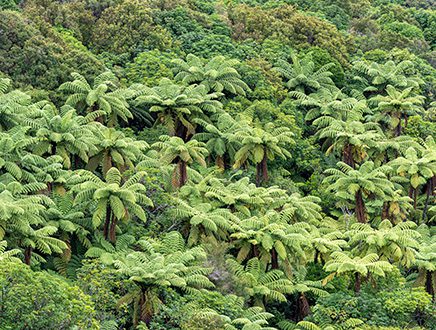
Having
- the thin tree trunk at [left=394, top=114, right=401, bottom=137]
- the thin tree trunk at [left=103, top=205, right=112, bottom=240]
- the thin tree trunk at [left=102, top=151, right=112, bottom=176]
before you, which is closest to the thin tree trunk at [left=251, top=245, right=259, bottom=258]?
the thin tree trunk at [left=103, top=205, right=112, bottom=240]

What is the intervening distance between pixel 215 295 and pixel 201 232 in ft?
11.6

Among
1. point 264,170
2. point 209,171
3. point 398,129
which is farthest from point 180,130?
point 398,129

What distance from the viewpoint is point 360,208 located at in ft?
104

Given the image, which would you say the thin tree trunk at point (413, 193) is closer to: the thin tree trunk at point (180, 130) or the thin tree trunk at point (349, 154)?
the thin tree trunk at point (349, 154)

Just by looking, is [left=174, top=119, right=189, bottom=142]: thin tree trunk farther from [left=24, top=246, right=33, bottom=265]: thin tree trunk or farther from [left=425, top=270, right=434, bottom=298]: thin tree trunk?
[left=24, top=246, right=33, bottom=265]: thin tree trunk

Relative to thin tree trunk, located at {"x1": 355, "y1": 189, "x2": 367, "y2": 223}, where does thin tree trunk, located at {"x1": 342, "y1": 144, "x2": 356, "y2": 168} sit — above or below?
above

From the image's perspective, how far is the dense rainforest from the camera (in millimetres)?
22438

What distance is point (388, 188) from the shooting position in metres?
31.7

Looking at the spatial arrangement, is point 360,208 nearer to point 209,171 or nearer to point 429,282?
point 429,282

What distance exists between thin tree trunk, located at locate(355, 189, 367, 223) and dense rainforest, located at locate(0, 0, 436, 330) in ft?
0.49

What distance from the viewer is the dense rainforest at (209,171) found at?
73.6 ft

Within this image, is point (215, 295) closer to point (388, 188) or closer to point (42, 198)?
point (42, 198)

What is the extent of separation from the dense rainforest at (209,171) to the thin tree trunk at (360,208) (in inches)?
5.9

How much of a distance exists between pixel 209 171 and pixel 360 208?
18.2 feet
